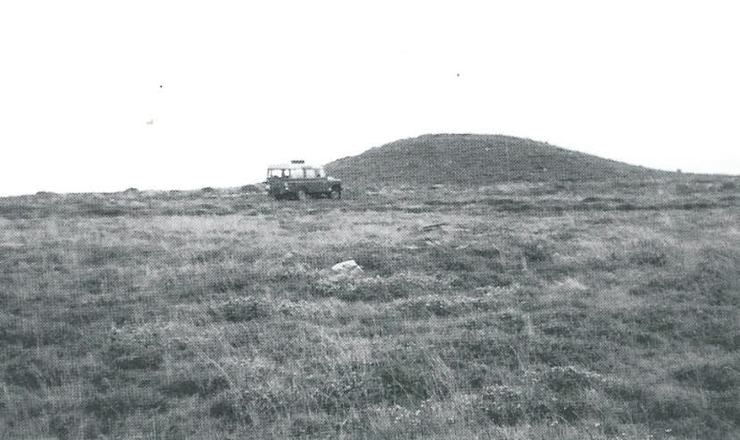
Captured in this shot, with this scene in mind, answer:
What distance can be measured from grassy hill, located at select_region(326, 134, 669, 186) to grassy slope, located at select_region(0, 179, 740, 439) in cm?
3565

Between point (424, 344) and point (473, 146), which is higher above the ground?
point (473, 146)

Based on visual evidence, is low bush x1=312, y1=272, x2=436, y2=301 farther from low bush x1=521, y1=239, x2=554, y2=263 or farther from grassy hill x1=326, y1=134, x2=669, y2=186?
grassy hill x1=326, y1=134, x2=669, y2=186

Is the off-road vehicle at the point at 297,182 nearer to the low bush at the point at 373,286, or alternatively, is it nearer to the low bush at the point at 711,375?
the low bush at the point at 373,286

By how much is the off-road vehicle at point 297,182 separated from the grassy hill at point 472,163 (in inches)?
598

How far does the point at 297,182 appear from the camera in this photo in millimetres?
34219

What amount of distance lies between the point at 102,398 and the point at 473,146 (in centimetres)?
5753

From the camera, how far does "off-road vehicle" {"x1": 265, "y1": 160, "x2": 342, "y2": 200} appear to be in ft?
112

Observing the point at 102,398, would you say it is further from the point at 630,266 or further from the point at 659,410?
the point at 630,266

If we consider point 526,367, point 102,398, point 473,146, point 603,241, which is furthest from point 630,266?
point 473,146

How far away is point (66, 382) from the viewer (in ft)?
24.3

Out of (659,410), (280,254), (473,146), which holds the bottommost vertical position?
(659,410)

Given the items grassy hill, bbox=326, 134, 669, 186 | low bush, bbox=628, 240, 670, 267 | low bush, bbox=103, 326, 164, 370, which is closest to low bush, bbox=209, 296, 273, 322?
low bush, bbox=103, 326, 164, 370

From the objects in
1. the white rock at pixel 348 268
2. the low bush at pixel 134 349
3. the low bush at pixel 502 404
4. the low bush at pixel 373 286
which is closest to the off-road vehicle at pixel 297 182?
the white rock at pixel 348 268

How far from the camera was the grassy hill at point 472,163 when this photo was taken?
52.5 metres
